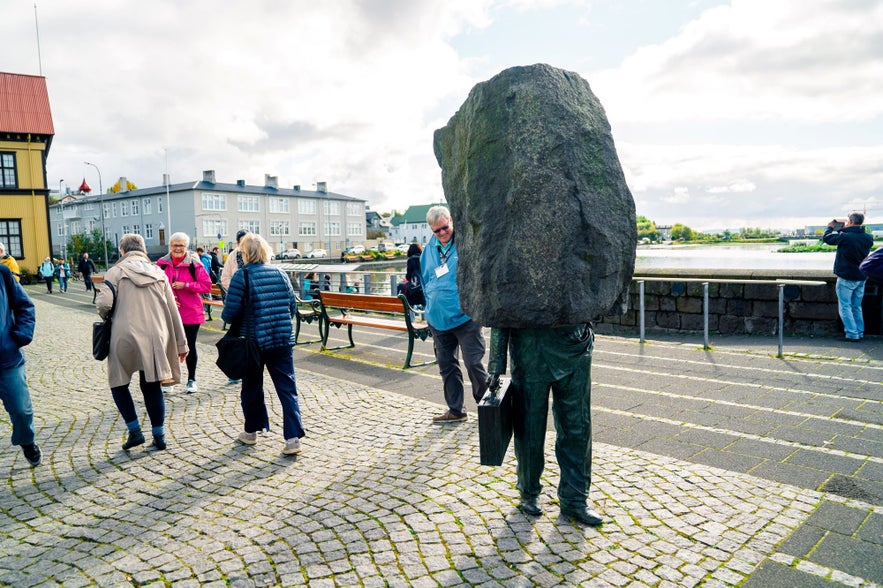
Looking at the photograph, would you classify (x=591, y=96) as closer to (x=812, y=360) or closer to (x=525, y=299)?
(x=525, y=299)

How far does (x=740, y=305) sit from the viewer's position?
1047cm

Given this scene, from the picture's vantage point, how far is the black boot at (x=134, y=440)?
5.38 metres

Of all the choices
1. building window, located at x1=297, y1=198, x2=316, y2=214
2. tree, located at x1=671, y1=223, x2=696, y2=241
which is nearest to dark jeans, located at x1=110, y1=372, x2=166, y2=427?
tree, located at x1=671, y1=223, x2=696, y2=241

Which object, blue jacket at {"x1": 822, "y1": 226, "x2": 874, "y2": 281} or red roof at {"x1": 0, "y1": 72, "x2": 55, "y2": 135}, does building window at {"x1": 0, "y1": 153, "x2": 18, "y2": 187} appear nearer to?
red roof at {"x1": 0, "y1": 72, "x2": 55, "y2": 135}

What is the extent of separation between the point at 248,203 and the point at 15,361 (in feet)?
253

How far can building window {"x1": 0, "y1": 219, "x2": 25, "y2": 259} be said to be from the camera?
36.2 meters

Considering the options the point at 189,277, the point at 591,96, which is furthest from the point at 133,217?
the point at 591,96

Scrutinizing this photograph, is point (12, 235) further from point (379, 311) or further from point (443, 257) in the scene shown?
point (443, 257)

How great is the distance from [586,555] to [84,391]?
7025 millimetres

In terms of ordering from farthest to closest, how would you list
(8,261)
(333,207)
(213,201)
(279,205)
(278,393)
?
1. (333,207)
2. (279,205)
3. (213,201)
4. (8,261)
5. (278,393)

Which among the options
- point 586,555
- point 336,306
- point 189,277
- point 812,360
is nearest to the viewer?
point 586,555

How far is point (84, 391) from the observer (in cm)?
784

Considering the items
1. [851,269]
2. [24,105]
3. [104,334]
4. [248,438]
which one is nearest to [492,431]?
[248,438]

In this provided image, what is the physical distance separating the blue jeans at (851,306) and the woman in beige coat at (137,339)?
9286 millimetres
